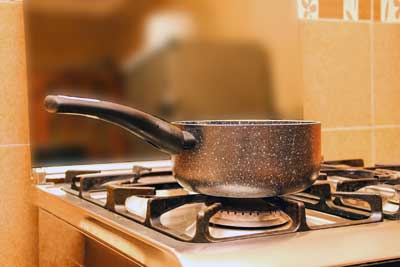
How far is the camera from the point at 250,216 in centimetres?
64

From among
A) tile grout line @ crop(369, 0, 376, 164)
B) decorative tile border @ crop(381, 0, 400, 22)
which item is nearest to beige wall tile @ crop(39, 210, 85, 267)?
tile grout line @ crop(369, 0, 376, 164)

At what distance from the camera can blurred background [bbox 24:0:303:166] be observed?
40.6 inches

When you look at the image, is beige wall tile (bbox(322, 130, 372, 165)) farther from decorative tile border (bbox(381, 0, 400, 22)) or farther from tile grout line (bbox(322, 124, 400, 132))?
decorative tile border (bbox(381, 0, 400, 22))

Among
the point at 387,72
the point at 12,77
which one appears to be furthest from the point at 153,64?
the point at 387,72

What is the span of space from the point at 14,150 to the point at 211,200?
0.48 m

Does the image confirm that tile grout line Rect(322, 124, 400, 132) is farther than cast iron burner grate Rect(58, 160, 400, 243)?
Yes

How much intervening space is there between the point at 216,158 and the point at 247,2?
2.20ft

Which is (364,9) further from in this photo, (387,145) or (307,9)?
(387,145)

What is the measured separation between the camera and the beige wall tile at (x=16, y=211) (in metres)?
1.01

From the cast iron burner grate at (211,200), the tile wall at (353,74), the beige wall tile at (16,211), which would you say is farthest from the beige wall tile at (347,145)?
the beige wall tile at (16,211)

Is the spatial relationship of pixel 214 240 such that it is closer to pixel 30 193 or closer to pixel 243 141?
pixel 243 141

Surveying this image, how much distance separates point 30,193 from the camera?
102 cm

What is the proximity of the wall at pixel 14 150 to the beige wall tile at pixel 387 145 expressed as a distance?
82 cm

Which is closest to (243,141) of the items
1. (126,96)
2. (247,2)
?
(126,96)
